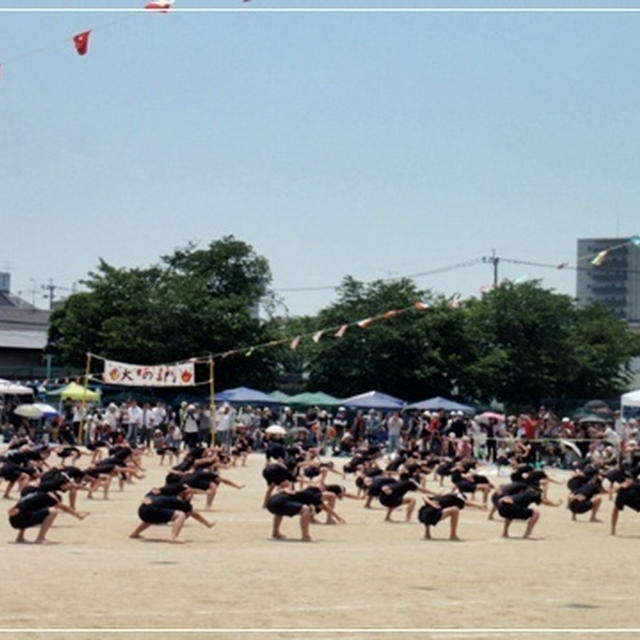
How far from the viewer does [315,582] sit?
16.4 m

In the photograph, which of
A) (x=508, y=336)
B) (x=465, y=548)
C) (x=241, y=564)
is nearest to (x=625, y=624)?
(x=241, y=564)

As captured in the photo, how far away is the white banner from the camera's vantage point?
42438mm

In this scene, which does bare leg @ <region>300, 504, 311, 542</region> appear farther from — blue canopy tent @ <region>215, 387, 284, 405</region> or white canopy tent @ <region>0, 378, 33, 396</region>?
white canopy tent @ <region>0, 378, 33, 396</region>

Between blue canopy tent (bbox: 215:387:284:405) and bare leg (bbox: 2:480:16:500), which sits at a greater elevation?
blue canopy tent (bbox: 215:387:284:405)

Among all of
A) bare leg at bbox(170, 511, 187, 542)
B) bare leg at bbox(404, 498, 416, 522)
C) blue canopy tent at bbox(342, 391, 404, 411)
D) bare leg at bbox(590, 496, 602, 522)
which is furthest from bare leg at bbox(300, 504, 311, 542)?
blue canopy tent at bbox(342, 391, 404, 411)

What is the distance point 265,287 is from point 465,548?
4701 centimetres

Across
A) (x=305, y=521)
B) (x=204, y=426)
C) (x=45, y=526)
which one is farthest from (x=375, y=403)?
(x=45, y=526)

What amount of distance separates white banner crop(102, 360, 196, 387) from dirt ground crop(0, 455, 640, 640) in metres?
17.4

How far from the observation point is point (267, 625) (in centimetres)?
1310

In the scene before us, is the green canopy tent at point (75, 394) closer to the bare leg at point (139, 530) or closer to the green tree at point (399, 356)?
the green tree at point (399, 356)

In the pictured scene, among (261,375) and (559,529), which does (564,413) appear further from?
(559,529)

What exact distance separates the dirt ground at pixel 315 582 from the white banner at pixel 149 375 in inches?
685

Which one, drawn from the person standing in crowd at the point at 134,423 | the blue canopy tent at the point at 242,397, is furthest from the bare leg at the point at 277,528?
the blue canopy tent at the point at 242,397

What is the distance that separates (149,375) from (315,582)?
27.0 m
